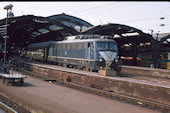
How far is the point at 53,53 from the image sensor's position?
90.2 ft

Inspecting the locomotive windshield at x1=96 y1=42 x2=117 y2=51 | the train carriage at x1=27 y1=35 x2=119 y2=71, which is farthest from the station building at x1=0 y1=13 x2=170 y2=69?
the locomotive windshield at x1=96 y1=42 x2=117 y2=51

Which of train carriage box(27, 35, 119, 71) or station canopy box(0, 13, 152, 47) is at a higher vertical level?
station canopy box(0, 13, 152, 47)

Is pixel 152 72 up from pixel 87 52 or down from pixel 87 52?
down

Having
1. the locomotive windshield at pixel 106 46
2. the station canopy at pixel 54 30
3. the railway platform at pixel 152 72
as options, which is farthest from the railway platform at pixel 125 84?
the station canopy at pixel 54 30

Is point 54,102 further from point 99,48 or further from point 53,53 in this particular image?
point 53,53

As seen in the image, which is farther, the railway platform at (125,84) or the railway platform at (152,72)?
the railway platform at (152,72)

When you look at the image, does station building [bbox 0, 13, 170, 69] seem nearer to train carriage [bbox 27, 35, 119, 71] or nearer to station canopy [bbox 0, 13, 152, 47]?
station canopy [bbox 0, 13, 152, 47]

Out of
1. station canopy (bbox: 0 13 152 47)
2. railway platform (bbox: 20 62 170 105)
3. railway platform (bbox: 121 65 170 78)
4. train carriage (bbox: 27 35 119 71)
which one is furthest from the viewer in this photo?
station canopy (bbox: 0 13 152 47)

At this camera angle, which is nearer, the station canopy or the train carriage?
the train carriage

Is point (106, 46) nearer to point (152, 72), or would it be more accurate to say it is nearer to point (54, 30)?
point (152, 72)

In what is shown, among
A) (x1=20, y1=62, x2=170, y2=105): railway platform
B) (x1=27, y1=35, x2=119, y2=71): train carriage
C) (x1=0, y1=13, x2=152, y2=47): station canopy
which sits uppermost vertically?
(x1=0, y1=13, x2=152, y2=47): station canopy

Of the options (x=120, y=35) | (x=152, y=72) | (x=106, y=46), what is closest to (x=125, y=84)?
(x=106, y=46)

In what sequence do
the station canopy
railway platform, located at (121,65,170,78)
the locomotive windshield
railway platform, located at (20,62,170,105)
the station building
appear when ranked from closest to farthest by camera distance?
railway platform, located at (20,62,170,105) → the locomotive windshield → railway platform, located at (121,65,170,78) → the station canopy → the station building

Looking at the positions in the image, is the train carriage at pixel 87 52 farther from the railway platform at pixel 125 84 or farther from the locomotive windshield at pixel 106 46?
the railway platform at pixel 125 84
